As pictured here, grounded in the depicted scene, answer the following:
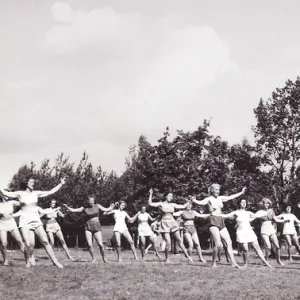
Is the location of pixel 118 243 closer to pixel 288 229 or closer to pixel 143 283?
pixel 143 283

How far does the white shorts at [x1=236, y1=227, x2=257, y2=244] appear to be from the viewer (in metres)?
14.8

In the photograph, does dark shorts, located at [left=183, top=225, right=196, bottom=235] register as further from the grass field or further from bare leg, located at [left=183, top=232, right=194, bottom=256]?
the grass field

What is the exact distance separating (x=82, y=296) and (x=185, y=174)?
29.1m

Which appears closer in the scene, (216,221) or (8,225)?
(216,221)

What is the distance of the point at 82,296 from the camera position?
10.1m

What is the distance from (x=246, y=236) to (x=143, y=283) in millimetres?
5043

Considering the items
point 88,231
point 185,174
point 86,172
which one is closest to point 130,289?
point 88,231

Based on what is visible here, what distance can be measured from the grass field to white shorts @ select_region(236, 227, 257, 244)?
1756 millimetres

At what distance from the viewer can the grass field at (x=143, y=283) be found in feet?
32.5

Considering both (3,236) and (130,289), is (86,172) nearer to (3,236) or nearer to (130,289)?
(3,236)

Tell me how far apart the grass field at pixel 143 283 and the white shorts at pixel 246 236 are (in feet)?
5.76

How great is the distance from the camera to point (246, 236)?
584 inches

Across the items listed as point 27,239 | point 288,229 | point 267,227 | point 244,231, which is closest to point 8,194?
point 27,239

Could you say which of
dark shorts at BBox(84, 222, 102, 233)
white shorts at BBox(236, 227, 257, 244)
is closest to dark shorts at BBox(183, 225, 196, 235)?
white shorts at BBox(236, 227, 257, 244)
